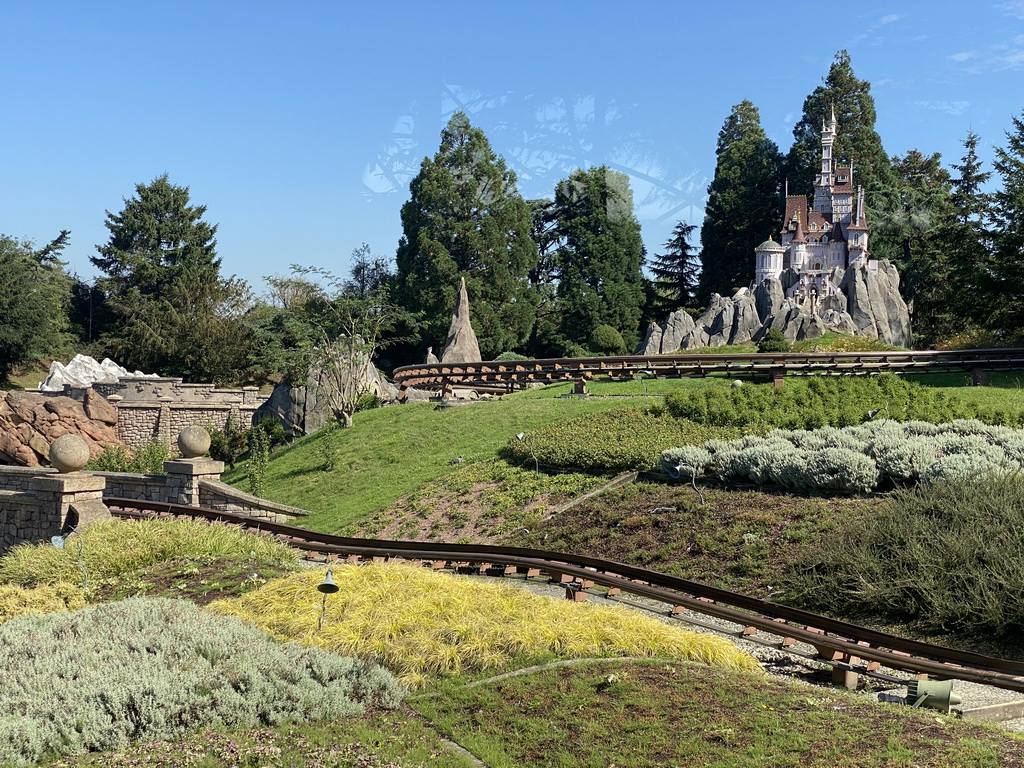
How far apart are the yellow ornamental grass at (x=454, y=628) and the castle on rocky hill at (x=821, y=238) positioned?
4862 cm

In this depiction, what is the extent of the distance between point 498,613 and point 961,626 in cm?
537

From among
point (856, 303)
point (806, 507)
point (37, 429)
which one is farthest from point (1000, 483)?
point (856, 303)

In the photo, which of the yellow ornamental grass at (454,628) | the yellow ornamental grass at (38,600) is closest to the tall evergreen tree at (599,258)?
the yellow ornamental grass at (38,600)

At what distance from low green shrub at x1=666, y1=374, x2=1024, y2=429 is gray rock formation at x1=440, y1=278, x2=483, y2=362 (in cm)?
2664

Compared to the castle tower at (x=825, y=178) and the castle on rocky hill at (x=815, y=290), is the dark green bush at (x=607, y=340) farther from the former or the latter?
the castle tower at (x=825, y=178)

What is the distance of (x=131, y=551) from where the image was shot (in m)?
13.9

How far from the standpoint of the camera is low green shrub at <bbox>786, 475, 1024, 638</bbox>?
10.5 m

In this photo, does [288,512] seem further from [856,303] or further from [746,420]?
[856,303]

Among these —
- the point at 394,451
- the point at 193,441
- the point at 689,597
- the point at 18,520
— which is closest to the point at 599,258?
the point at 394,451

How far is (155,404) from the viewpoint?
4097 centimetres

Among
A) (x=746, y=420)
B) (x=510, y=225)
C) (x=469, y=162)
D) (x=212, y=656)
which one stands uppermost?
(x=469, y=162)

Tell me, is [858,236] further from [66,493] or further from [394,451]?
[66,493]

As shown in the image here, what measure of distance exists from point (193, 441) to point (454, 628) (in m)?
10.6

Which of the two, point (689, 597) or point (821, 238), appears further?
point (821, 238)
